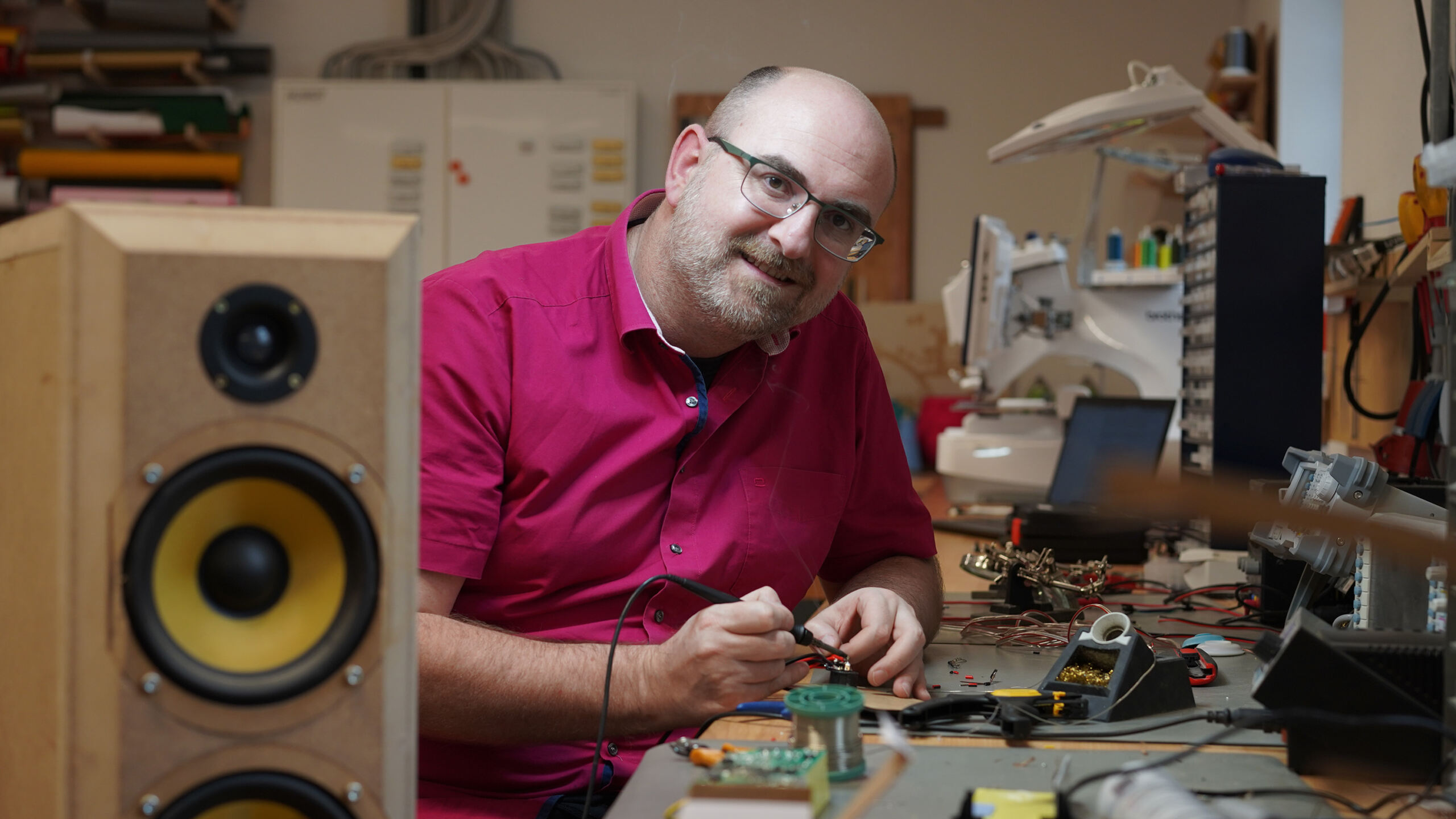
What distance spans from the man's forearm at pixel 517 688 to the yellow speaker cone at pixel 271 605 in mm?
397

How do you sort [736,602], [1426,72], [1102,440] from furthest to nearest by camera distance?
[1102,440]
[1426,72]
[736,602]

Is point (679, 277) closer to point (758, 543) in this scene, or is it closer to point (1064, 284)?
point (758, 543)

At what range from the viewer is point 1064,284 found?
2584 mm

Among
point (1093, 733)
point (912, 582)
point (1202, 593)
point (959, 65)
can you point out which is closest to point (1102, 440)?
point (1202, 593)

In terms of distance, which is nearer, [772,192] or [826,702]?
[826,702]

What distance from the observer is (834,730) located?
0.79 meters

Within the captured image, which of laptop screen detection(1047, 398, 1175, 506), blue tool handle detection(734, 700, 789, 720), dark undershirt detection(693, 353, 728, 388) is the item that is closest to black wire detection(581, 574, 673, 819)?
blue tool handle detection(734, 700, 789, 720)

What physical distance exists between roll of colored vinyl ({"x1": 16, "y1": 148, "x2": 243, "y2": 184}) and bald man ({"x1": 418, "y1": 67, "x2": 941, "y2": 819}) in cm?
340

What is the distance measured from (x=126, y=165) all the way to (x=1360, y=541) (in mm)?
4369

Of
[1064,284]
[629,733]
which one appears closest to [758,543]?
[629,733]

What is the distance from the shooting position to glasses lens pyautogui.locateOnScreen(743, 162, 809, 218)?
1.23 m

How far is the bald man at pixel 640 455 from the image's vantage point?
109 cm

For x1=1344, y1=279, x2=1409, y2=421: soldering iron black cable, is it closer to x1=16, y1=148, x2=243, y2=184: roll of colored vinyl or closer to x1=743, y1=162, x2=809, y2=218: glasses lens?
x1=743, y1=162, x2=809, y2=218: glasses lens

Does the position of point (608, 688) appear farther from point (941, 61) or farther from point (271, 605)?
point (941, 61)
